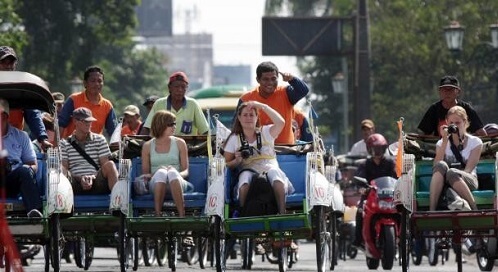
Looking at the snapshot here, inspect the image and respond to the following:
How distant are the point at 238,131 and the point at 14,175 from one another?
7.88 feet

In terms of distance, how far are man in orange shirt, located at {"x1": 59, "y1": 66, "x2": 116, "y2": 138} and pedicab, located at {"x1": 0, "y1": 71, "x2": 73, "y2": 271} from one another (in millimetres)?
3494

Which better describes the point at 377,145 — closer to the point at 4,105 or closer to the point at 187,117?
the point at 187,117

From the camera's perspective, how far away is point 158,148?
20.8 meters

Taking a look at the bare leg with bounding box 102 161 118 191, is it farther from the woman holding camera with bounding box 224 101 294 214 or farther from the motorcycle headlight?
the motorcycle headlight

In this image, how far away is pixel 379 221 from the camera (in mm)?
25625

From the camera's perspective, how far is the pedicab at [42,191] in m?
18.5

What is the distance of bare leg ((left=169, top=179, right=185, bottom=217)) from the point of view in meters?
20.2

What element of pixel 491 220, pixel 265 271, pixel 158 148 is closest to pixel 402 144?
pixel 491 220

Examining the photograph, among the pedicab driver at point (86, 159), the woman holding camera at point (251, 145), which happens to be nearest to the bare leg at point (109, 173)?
the pedicab driver at point (86, 159)

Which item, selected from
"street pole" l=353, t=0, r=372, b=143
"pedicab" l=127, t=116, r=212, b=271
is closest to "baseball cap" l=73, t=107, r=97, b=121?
"pedicab" l=127, t=116, r=212, b=271

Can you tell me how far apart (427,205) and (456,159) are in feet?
1.69

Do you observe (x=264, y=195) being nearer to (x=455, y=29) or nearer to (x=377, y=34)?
(x=455, y=29)

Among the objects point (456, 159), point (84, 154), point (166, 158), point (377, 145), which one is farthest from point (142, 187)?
point (377, 145)

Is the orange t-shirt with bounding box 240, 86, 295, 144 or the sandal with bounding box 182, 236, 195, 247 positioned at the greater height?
the orange t-shirt with bounding box 240, 86, 295, 144
